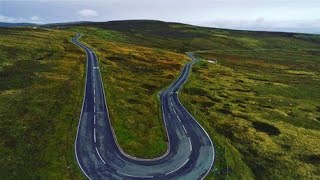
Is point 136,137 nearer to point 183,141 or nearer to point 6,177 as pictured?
point 183,141

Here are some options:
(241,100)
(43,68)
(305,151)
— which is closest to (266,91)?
(241,100)

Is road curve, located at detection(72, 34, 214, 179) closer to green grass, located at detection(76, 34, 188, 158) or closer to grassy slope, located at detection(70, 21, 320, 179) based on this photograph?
green grass, located at detection(76, 34, 188, 158)

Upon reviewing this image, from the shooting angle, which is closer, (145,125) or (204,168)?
(204,168)

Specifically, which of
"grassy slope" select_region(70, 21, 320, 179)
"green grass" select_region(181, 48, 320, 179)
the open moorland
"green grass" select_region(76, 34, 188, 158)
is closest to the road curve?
the open moorland

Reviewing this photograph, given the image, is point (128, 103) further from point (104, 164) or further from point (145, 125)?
point (104, 164)

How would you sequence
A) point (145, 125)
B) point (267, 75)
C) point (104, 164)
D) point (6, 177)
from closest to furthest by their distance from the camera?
point (6, 177), point (104, 164), point (145, 125), point (267, 75)

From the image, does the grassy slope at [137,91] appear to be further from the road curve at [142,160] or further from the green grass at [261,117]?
the green grass at [261,117]

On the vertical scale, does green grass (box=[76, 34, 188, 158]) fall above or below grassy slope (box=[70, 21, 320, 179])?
above

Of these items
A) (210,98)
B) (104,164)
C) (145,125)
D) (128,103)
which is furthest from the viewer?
(210,98)
